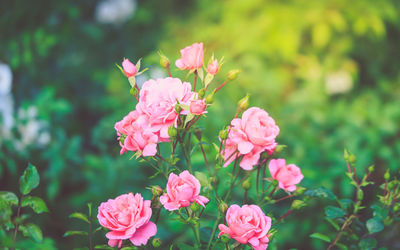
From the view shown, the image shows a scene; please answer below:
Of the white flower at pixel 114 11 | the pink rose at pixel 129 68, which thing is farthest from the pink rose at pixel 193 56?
the white flower at pixel 114 11

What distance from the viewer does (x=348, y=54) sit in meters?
2.55

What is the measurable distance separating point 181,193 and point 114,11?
2.40 metres

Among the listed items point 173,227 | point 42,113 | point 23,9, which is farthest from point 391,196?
point 23,9

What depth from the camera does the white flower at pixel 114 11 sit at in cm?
270

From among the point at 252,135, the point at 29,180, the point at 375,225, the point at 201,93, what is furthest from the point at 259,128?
the point at 29,180

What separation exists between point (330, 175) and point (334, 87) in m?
1.01

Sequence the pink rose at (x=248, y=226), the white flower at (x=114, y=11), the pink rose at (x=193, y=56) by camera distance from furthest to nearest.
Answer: the white flower at (x=114, y=11), the pink rose at (x=193, y=56), the pink rose at (x=248, y=226)

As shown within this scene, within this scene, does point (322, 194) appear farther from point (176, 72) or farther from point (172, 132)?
point (176, 72)

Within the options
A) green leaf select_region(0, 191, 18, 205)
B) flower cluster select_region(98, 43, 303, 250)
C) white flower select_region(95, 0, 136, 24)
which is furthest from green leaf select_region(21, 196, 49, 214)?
white flower select_region(95, 0, 136, 24)

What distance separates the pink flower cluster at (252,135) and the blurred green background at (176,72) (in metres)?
0.56

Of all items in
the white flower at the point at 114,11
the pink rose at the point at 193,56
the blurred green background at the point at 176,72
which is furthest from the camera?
the white flower at the point at 114,11

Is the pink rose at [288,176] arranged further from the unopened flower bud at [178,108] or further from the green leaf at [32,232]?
the green leaf at [32,232]

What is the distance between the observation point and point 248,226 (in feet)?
1.99

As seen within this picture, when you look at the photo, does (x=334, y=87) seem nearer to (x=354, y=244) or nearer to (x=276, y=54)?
(x=276, y=54)
